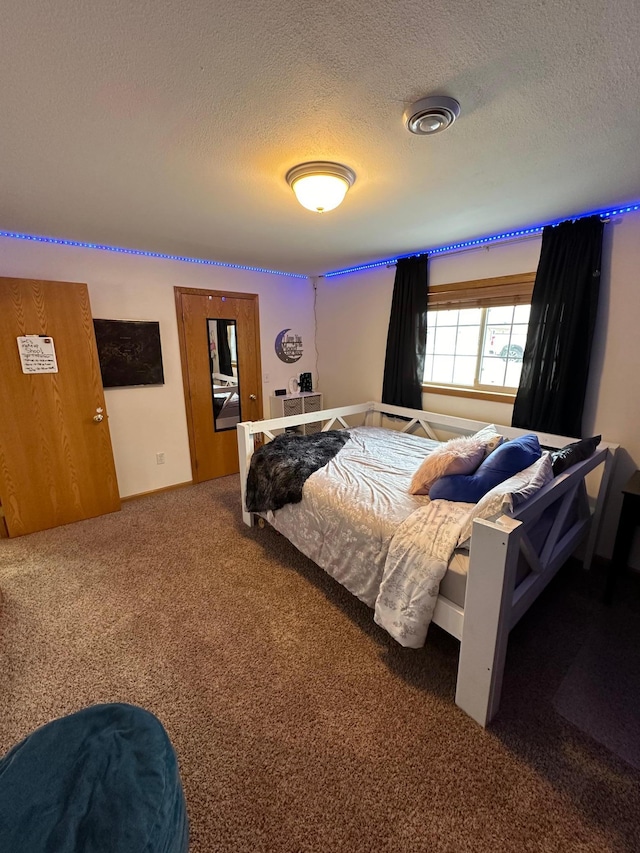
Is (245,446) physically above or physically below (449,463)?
below

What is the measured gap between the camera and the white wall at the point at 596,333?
2.19m

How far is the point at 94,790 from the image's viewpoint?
0.70 metres

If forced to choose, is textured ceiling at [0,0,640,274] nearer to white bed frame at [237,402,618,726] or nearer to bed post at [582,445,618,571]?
white bed frame at [237,402,618,726]

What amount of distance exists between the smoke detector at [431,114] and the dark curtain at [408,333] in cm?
199

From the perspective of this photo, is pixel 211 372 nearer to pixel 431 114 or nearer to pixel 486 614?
pixel 431 114

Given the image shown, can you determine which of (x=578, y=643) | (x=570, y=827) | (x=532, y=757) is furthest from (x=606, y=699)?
(x=570, y=827)

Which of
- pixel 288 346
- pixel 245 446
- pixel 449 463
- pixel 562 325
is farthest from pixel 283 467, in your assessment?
pixel 288 346

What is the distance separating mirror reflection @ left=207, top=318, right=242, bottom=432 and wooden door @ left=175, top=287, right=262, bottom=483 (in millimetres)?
15

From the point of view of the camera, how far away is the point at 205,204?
6.77 ft

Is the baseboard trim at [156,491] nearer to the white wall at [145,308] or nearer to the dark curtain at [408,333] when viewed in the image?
the white wall at [145,308]

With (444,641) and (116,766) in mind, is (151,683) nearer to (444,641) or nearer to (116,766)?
(116,766)

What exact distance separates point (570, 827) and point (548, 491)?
111cm

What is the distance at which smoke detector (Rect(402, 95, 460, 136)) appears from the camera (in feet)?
3.91

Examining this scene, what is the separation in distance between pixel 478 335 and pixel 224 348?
261cm
